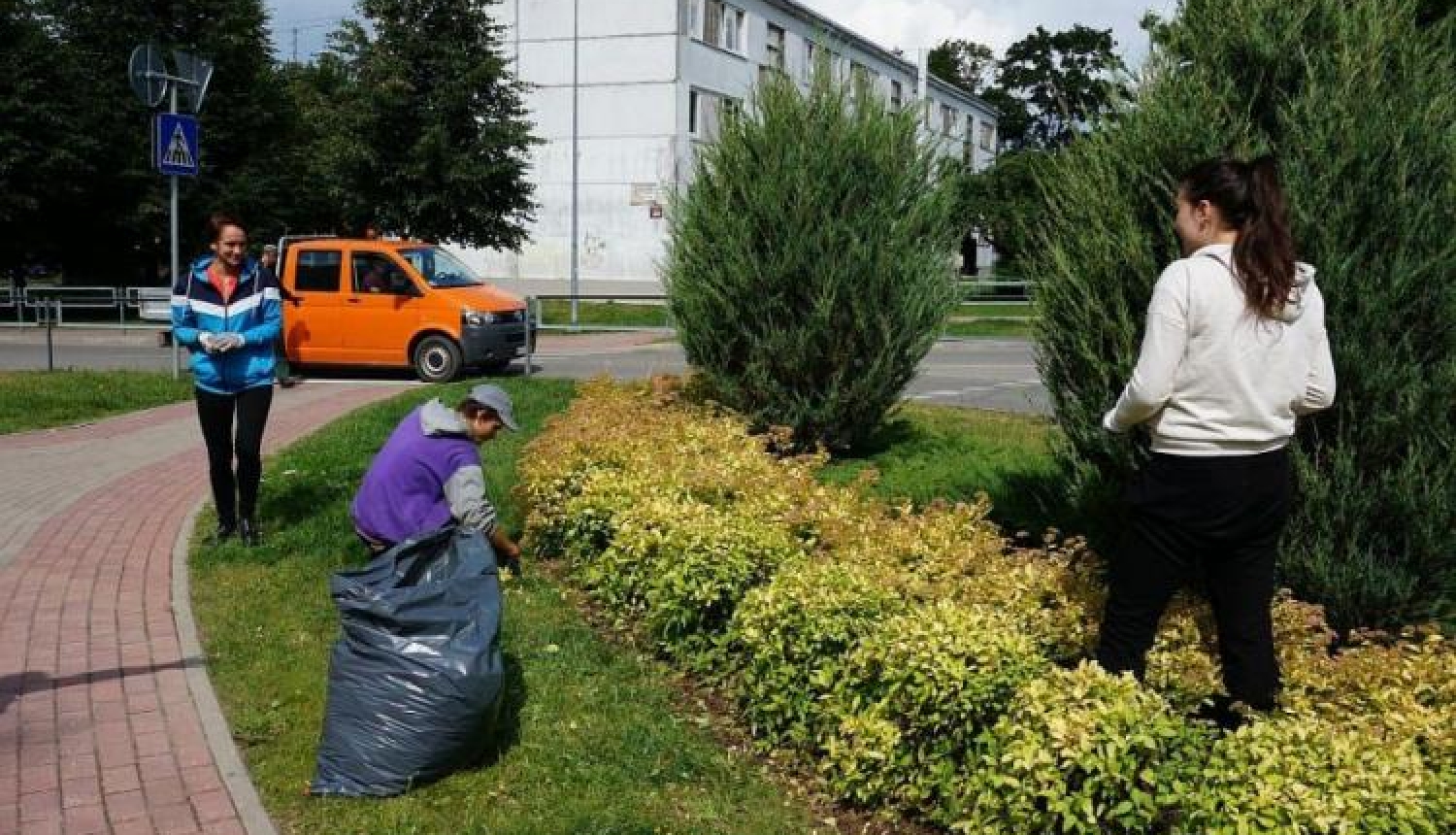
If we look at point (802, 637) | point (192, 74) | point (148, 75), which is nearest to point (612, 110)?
point (192, 74)

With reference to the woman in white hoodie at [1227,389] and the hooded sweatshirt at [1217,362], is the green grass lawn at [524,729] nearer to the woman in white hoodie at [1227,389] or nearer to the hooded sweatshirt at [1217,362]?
the woman in white hoodie at [1227,389]

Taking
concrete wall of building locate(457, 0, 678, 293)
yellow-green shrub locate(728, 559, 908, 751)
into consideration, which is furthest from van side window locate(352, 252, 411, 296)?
concrete wall of building locate(457, 0, 678, 293)

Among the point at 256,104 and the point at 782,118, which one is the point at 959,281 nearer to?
the point at 782,118

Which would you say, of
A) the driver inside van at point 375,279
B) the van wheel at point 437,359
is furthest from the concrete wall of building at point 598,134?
the van wheel at point 437,359

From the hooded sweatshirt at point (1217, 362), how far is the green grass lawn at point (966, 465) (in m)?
1.96

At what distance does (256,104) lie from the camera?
122 feet

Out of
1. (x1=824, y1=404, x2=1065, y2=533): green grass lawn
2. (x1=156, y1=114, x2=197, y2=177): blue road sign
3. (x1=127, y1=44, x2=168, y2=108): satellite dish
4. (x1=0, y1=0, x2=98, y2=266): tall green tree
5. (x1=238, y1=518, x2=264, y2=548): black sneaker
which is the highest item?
(x1=0, y1=0, x2=98, y2=266): tall green tree

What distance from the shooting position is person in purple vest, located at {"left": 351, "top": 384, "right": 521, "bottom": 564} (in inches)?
190

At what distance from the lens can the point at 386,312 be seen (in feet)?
52.3

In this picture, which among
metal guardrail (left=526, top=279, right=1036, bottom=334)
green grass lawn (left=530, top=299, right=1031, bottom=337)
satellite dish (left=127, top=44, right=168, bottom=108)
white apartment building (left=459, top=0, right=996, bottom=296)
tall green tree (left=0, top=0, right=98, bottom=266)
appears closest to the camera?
metal guardrail (left=526, top=279, right=1036, bottom=334)

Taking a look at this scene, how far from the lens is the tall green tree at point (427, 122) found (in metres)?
26.5

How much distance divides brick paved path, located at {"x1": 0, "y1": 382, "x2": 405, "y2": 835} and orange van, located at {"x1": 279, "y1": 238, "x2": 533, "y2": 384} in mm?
5982

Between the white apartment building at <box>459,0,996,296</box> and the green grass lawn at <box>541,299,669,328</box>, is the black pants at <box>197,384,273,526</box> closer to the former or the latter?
the green grass lawn at <box>541,299,669,328</box>

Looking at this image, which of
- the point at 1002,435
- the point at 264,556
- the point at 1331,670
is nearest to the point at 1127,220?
the point at 1331,670
